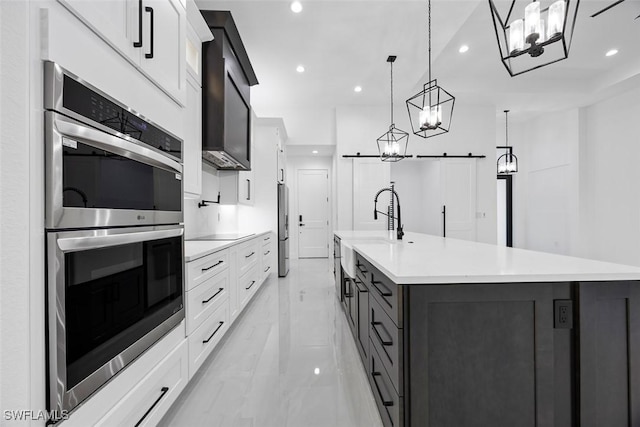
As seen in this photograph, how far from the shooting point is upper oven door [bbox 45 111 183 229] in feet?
2.87

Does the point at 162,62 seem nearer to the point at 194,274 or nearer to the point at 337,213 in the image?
the point at 194,274

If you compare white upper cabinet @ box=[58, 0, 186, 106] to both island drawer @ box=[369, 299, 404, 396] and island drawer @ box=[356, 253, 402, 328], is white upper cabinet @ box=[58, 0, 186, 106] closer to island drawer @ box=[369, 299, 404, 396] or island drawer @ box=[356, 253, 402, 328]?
island drawer @ box=[356, 253, 402, 328]

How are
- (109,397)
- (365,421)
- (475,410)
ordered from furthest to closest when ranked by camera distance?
1. (365,421)
2. (475,410)
3. (109,397)

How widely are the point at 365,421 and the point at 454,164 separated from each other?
589 centimetres

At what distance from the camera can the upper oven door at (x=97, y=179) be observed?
0.87 m

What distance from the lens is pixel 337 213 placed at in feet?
21.5

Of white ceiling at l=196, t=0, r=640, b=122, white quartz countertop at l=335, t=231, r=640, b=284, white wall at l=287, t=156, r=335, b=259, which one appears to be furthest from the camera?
white wall at l=287, t=156, r=335, b=259

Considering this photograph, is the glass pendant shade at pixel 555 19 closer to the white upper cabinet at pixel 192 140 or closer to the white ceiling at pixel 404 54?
the white ceiling at pixel 404 54

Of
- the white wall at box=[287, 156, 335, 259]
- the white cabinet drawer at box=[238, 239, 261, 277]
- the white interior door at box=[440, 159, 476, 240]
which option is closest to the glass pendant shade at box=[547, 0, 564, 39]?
the white cabinet drawer at box=[238, 239, 261, 277]

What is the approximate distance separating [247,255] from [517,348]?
110 inches

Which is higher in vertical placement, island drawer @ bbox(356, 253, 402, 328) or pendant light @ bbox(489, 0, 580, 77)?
pendant light @ bbox(489, 0, 580, 77)

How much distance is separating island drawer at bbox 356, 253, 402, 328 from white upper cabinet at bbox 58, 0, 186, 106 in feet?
4.60

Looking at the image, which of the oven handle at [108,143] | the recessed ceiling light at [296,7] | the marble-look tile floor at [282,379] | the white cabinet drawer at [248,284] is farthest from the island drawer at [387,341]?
the recessed ceiling light at [296,7]

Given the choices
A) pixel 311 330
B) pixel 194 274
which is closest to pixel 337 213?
pixel 311 330
